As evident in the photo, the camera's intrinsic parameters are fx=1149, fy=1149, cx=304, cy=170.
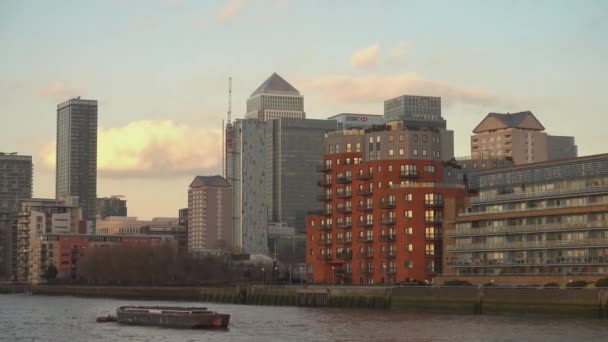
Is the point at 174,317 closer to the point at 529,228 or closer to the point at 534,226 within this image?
the point at 529,228

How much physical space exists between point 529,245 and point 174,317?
57.2m

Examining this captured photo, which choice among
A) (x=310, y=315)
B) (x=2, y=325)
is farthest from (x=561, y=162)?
(x=2, y=325)

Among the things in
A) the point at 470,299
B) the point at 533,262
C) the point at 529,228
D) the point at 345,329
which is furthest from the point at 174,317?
the point at 529,228

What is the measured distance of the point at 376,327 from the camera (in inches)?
5364

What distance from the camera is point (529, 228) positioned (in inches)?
6875

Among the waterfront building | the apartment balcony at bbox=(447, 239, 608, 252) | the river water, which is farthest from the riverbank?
the apartment balcony at bbox=(447, 239, 608, 252)

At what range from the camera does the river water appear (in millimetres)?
121125

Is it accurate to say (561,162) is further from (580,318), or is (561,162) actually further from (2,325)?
(2,325)

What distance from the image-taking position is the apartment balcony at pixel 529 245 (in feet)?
538

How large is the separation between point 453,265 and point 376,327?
184 feet

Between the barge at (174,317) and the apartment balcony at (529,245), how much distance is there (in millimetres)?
51790

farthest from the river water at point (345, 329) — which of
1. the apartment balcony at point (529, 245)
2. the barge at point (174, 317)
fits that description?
the apartment balcony at point (529, 245)

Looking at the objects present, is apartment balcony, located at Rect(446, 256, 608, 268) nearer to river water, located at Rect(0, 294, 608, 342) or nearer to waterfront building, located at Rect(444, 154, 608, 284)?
waterfront building, located at Rect(444, 154, 608, 284)

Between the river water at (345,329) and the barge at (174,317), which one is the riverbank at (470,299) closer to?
the river water at (345,329)
